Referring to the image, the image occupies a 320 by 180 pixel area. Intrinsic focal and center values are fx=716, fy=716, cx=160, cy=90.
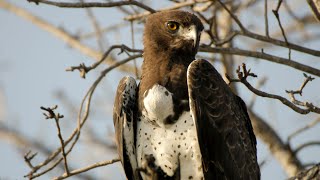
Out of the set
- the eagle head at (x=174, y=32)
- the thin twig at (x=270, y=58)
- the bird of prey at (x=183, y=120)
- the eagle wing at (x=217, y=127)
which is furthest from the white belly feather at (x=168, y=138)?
the thin twig at (x=270, y=58)

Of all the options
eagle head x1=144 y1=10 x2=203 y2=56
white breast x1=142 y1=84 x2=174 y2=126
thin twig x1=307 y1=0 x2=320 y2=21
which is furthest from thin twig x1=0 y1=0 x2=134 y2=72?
thin twig x1=307 y1=0 x2=320 y2=21

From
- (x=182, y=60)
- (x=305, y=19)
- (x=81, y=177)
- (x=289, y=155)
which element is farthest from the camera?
(x=81, y=177)

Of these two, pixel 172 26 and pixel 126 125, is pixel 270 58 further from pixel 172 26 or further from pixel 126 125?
pixel 126 125

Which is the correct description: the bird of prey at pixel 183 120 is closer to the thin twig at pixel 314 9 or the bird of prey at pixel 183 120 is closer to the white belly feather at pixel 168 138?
the white belly feather at pixel 168 138

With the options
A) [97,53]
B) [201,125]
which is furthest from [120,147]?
[97,53]

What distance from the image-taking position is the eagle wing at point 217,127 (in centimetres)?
728

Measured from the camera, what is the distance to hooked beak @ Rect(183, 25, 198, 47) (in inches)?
303

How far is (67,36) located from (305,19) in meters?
3.57

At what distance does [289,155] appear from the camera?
9156mm

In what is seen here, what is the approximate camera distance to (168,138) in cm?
733

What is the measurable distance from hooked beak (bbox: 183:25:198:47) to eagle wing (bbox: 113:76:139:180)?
0.83m

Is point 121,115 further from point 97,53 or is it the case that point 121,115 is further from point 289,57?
point 97,53

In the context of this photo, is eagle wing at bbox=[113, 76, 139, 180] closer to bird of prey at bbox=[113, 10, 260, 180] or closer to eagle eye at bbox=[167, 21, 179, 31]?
bird of prey at bbox=[113, 10, 260, 180]

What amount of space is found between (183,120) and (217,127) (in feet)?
1.18
